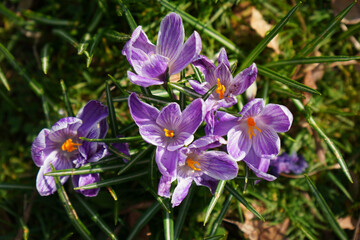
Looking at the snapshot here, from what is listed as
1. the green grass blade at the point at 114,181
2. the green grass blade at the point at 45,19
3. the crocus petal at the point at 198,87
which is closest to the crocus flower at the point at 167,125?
the crocus petal at the point at 198,87

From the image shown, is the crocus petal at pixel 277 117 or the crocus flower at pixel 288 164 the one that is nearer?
the crocus petal at pixel 277 117

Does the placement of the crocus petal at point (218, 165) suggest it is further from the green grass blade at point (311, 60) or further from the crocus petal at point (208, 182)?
the green grass blade at point (311, 60)

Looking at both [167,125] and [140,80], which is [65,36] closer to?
[140,80]

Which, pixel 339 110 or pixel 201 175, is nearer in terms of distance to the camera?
pixel 201 175

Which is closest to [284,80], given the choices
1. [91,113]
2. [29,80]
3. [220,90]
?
[220,90]

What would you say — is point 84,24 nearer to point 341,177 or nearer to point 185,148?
point 185,148

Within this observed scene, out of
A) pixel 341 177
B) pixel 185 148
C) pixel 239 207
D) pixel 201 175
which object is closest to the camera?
pixel 185 148

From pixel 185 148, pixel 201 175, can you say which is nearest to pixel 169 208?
pixel 201 175
